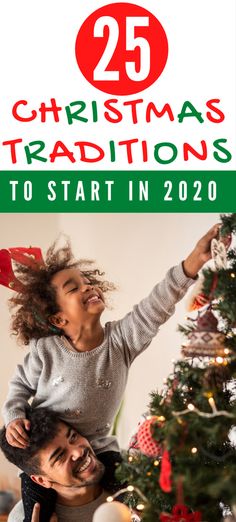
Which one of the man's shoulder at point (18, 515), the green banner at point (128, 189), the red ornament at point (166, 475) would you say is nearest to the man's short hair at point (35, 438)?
the man's shoulder at point (18, 515)

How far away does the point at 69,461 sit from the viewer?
1275mm

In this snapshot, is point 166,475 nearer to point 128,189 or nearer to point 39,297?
point 39,297

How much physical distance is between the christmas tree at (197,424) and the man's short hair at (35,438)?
0.25 meters

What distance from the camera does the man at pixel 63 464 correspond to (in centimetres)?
128

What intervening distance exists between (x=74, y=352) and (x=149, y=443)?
352mm

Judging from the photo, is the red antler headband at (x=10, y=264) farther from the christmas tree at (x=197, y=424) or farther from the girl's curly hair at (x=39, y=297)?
the christmas tree at (x=197, y=424)

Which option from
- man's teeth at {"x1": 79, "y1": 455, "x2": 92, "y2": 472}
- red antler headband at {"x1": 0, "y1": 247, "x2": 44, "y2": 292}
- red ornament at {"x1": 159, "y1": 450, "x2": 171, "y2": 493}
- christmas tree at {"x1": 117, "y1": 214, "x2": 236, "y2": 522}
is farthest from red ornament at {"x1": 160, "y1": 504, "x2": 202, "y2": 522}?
red antler headband at {"x1": 0, "y1": 247, "x2": 44, "y2": 292}

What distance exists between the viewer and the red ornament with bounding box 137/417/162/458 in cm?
103

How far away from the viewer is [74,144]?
179cm

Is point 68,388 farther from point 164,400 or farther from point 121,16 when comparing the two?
point 121,16

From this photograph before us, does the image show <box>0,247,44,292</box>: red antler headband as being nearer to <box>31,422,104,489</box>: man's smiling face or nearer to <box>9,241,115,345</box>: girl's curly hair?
<box>9,241,115,345</box>: girl's curly hair

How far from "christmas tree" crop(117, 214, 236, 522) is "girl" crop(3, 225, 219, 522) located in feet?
0.82

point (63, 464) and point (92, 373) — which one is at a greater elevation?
point (92, 373)

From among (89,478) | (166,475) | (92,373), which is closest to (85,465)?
(89,478)
